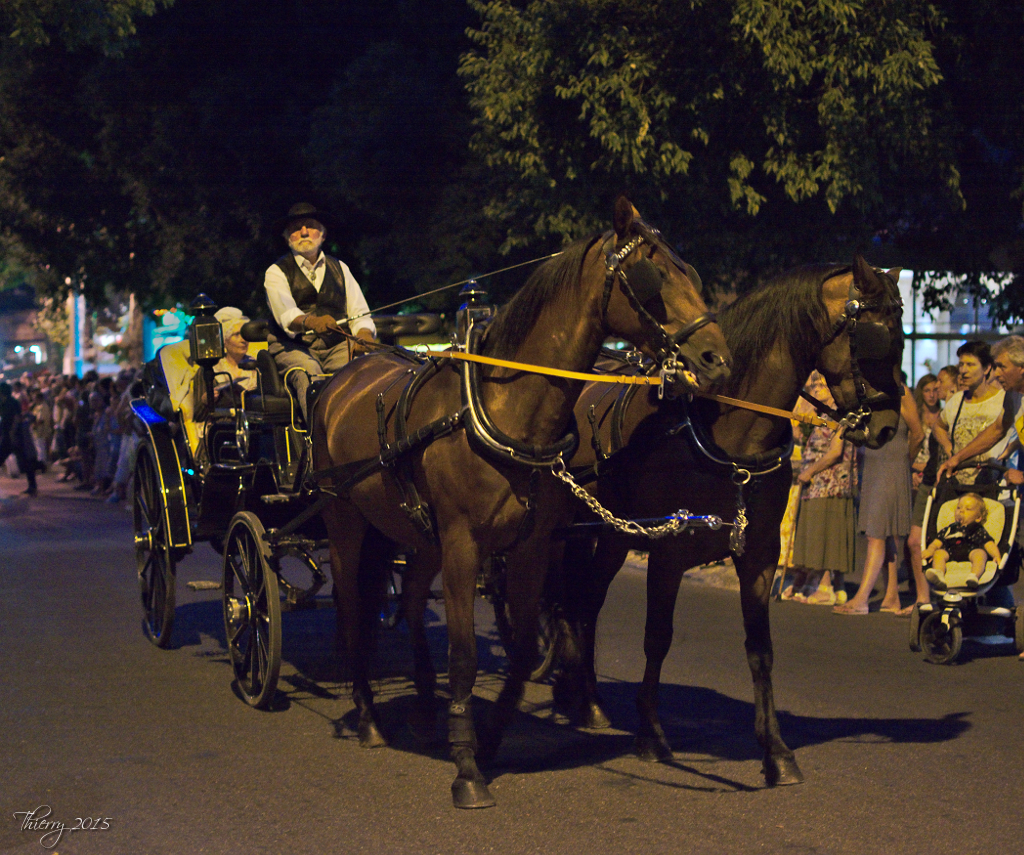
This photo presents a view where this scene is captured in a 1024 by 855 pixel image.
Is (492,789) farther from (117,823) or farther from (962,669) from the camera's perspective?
(962,669)

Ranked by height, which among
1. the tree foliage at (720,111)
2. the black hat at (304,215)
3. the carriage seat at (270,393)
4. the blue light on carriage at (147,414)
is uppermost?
the tree foliage at (720,111)

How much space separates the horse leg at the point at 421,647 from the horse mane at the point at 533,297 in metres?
1.27

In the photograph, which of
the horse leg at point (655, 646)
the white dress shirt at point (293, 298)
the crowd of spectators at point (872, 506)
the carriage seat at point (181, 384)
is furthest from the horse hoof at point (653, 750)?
the crowd of spectators at point (872, 506)

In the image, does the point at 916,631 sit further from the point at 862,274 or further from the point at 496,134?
the point at 496,134

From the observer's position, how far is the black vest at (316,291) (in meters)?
7.84

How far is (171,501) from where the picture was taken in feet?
28.3

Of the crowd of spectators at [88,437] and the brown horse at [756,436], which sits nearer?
the brown horse at [756,436]

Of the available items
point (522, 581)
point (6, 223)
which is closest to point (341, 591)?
point (522, 581)

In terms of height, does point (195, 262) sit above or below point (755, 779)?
above

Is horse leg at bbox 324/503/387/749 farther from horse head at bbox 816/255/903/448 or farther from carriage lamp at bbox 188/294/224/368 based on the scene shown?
horse head at bbox 816/255/903/448

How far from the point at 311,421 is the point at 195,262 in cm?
1549

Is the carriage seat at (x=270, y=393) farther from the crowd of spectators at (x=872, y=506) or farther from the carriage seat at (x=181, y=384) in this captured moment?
the crowd of spectators at (x=872, y=506)

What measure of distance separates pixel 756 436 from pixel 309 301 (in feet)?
10.2

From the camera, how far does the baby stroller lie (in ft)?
28.1
